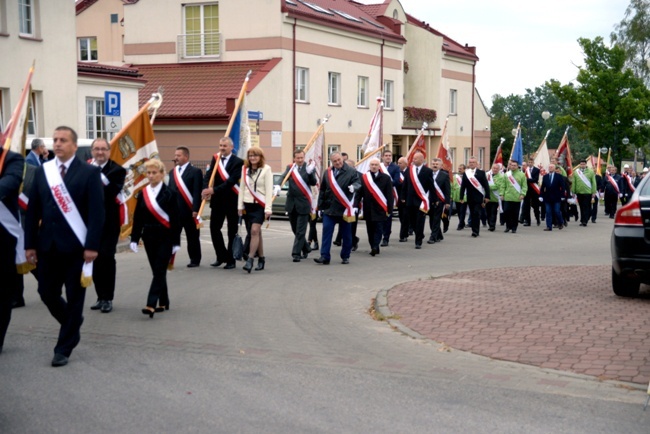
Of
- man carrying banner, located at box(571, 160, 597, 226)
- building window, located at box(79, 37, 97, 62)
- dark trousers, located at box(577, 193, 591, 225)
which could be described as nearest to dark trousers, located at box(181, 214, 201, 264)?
man carrying banner, located at box(571, 160, 597, 226)

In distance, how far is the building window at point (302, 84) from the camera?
125ft

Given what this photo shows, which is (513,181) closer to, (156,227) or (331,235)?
(331,235)

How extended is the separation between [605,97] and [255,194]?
3823cm

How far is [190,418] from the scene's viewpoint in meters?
6.16

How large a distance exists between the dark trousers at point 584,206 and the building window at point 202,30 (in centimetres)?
1655

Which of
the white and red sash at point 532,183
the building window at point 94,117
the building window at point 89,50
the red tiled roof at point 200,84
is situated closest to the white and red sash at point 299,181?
the white and red sash at point 532,183

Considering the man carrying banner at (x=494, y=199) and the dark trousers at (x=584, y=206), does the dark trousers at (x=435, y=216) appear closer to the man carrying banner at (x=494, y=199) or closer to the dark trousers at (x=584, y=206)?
the man carrying banner at (x=494, y=199)

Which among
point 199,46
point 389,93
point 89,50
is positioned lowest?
point 389,93

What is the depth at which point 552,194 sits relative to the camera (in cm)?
2512

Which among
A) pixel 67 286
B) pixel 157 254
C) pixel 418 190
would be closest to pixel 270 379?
pixel 67 286

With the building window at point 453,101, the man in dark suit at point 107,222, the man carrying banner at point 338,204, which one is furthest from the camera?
the building window at point 453,101

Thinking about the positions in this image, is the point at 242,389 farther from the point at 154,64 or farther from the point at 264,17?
the point at 154,64

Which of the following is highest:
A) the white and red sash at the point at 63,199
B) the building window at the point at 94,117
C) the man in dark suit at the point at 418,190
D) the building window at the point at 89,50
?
the building window at the point at 89,50

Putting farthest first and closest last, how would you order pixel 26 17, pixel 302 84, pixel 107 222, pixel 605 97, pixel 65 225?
pixel 605 97 → pixel 302 84 → pixel 26 17 → pixel 107 222 → pixel 65 225
